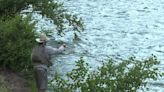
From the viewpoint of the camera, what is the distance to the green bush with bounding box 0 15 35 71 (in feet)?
50.6

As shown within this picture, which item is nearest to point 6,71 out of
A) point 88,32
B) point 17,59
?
point 17,59

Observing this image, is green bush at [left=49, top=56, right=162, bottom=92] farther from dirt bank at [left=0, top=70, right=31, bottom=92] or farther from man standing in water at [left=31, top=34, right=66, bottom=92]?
dirt bank at [left=0, top=70, right=31, bottom=92]

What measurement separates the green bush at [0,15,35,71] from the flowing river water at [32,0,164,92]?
2677 millimetres

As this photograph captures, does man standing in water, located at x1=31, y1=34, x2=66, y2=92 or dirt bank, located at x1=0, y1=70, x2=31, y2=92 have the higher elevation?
man standing in water, located at x1=31, y1=34, x2=66, y2=92

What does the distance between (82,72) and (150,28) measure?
1606 cm

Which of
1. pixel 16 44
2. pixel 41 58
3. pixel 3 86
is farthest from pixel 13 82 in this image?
pixel 41 58

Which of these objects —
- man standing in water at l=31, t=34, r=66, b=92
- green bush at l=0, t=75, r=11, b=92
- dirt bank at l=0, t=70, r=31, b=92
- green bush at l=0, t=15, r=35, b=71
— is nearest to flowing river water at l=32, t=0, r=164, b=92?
green bush at l=0, t=15, r=35, b=71

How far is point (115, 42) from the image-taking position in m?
24.1

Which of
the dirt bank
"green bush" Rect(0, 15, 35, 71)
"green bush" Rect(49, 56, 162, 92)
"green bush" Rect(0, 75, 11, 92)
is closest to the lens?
"green bush" Rect(49, 56, 162, 92)

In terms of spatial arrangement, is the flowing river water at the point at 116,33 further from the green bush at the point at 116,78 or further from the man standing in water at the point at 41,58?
the green bush at the point at 116,78

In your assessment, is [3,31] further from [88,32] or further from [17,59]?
[88,32]

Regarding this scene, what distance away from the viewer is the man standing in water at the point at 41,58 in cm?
1283

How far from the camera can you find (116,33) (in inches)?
1021

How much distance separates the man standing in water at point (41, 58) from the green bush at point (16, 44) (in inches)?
84.2
